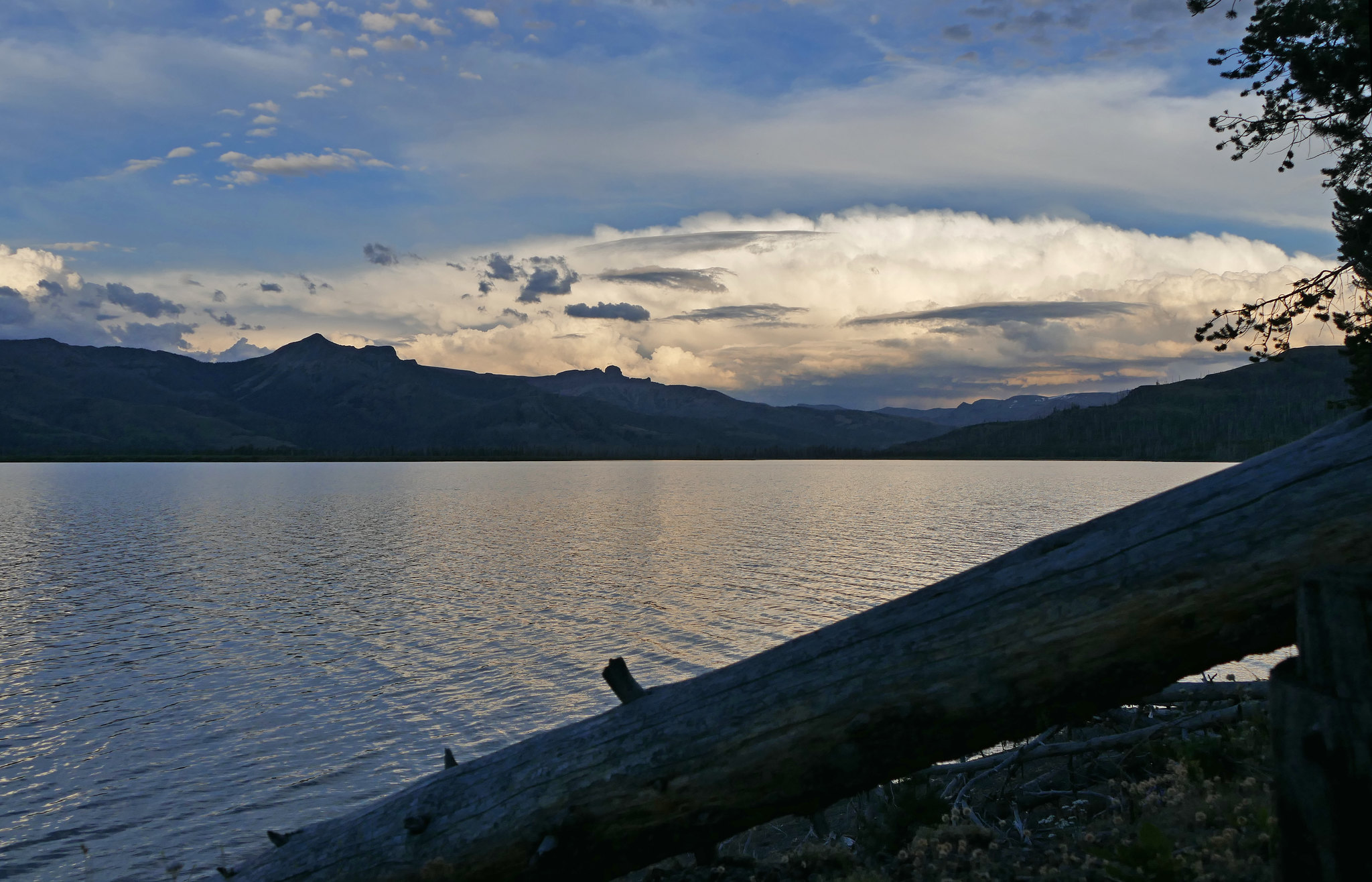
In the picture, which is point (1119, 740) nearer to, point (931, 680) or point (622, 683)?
point (931, 680)

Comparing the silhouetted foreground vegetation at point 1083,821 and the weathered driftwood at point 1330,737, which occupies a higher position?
the weathered driftwood at point 1330,737

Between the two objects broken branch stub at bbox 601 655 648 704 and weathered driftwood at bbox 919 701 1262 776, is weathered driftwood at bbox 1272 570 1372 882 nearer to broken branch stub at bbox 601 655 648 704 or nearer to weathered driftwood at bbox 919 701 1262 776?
broken branch stub at bbox 601 655 648 704

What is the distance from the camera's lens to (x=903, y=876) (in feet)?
23.4

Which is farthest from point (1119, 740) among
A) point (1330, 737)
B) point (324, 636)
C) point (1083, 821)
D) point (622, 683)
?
point (324, 636)

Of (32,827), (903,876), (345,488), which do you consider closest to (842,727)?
(903,876)

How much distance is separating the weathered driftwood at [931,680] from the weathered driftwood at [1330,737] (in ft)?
3.09

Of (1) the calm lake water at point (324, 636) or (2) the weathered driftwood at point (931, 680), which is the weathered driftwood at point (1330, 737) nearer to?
(2) the weathered driftwood at point (931, 680)

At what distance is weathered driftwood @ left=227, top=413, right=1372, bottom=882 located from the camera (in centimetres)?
392

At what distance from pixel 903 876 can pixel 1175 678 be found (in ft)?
13.0

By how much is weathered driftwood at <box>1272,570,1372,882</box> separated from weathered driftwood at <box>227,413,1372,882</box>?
941mm

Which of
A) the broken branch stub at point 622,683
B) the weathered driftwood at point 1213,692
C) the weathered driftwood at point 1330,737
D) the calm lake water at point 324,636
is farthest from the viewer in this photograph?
the calm lake water at point 324,636

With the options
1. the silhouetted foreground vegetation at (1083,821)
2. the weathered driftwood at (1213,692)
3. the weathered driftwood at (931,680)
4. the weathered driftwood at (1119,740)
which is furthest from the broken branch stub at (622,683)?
the weathered driftwood at (1213,692)

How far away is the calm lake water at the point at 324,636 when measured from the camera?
16453 millimetres

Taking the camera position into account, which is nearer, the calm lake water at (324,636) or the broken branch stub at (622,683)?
the broken branch stub at (622,683)
